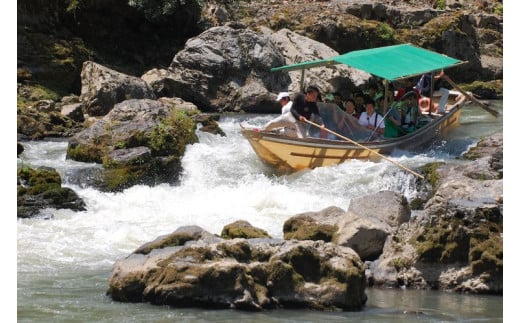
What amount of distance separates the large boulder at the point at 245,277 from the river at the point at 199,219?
0.15 meters

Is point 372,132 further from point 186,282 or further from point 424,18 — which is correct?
point 424,18

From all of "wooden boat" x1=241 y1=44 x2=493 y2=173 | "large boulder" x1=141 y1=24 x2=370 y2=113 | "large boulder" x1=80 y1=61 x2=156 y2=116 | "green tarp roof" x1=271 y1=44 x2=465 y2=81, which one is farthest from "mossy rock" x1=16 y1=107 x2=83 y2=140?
"green tarp roof" x1=271 y1=44 x2=465 y2=81

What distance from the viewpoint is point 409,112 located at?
60.6 ft

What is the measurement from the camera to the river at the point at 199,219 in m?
8.05

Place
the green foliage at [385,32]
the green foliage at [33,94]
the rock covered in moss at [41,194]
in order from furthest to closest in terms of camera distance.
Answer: the green foliage at [385,32], the green foliage at [33,94], the rock covered in moss at [41,194]

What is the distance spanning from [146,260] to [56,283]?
1.39 meters

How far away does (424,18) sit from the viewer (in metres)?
30.9

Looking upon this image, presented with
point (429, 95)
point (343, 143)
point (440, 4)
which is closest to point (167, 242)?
point (343, 143)

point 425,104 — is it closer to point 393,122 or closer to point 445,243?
A: point 393,122

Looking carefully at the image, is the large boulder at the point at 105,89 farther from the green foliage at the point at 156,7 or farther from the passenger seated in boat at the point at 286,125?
the passenger seated in boat at the point at 286,125

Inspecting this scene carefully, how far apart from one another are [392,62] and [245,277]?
10282 millimetres

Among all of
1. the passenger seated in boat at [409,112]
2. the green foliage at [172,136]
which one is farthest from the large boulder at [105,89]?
the passenger seated in boat at [409,112]

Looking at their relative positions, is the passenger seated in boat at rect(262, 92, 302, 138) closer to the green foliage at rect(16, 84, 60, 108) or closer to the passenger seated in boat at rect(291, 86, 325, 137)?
the passenger seated in boat at rect(291, 86, 325, 137)

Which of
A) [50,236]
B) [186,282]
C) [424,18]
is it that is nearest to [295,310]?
[186,282]
